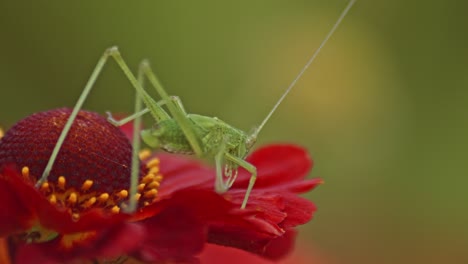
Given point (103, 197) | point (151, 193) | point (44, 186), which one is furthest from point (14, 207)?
point (151, 193)

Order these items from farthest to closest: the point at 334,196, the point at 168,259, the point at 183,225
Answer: the point at 334,196
the point at 183,225
the point at 168,259

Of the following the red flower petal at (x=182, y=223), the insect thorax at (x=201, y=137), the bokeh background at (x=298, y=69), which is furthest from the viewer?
the bokeh background at (x=298, y=69)

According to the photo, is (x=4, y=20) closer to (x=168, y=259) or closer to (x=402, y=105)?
(x=402, y=105)

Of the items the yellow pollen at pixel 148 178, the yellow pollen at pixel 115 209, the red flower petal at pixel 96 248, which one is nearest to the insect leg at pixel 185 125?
the yellow pollen at pixel 148 178

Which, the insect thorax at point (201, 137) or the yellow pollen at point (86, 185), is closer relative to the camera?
the yellow pollen at point (86, 185)

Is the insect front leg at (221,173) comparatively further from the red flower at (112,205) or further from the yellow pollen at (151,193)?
the yellow pollen at (151,193)

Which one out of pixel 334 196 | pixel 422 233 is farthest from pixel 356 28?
pixel 422 233

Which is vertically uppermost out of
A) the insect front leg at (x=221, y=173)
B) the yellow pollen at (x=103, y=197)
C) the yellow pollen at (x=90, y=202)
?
the insect front leg at (x=221, y=173)
